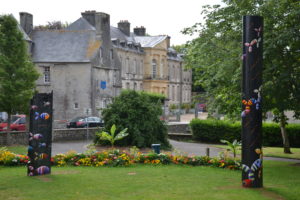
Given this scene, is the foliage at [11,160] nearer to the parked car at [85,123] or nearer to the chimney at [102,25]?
the parked car at [85,123]

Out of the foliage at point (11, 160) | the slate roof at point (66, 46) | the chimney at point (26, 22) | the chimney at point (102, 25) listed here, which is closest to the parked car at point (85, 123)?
the slate roof at point (66, 46)

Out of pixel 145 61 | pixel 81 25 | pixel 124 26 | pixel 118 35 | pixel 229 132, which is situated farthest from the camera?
pixel 145 61

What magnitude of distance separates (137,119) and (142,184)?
14.3 metres

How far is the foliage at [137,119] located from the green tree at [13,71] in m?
4.95

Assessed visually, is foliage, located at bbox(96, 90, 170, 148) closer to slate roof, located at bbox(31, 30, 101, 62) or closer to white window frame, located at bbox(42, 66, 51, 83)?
slate roof, located at bbox(31, 30, 101, 62)

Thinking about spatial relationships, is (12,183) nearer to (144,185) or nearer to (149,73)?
(144,185)

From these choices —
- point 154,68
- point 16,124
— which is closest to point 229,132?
point 16,124

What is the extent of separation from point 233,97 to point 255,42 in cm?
595

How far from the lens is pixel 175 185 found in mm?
13547

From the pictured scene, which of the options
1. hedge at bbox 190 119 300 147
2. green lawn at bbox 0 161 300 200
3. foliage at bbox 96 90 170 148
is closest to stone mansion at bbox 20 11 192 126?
hedge at bbox 190 119 300 147

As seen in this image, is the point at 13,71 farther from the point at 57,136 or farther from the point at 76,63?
the point at 76,63

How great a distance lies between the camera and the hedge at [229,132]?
109 ft

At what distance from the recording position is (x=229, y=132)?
36.2 meters

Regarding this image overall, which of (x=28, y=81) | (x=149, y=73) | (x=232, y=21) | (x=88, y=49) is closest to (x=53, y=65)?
(x=88, y=49)
